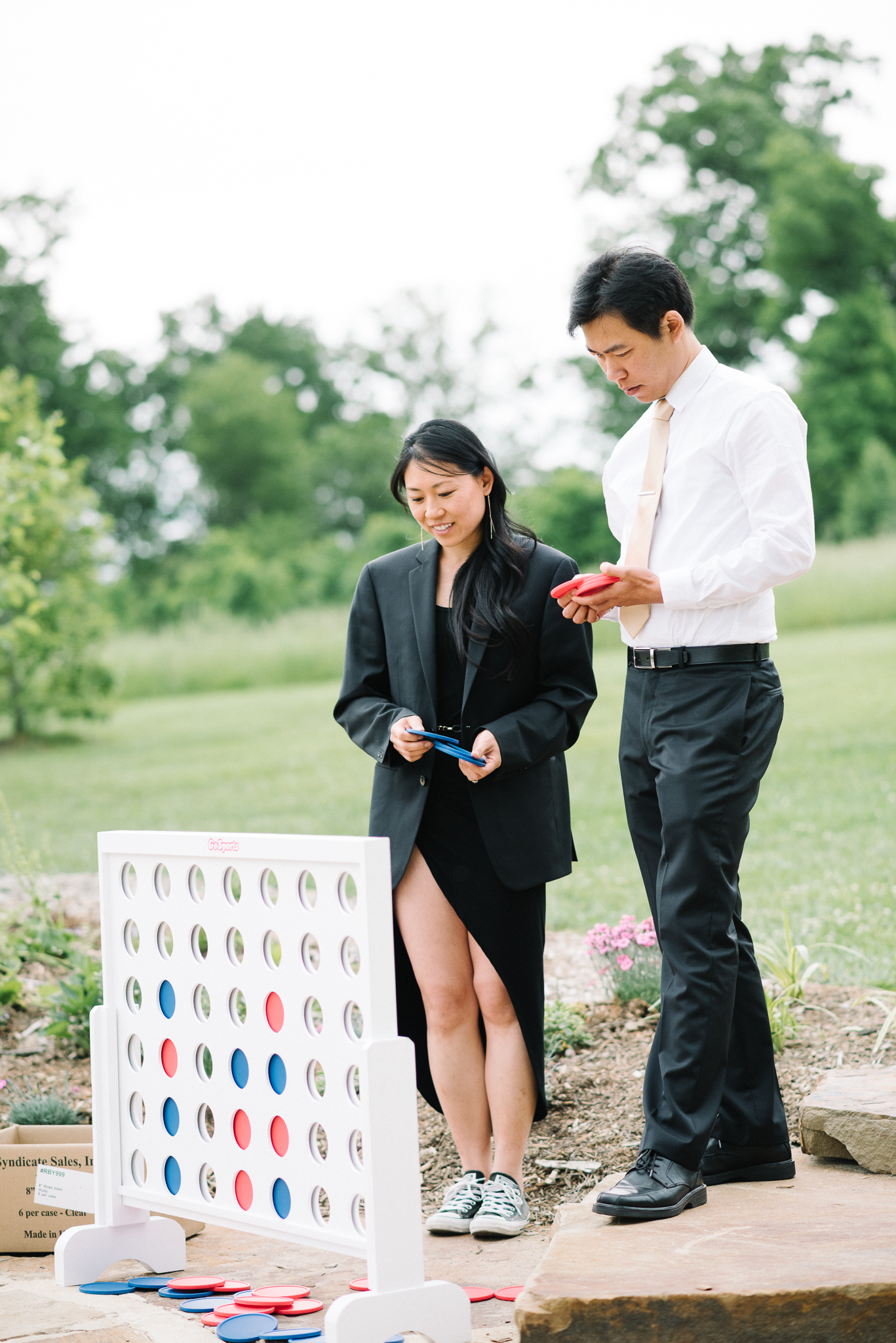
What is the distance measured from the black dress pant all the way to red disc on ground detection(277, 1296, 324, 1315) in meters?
0.72

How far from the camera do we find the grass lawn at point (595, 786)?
22.8 ft

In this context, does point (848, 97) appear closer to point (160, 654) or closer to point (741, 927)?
point (160, 654)

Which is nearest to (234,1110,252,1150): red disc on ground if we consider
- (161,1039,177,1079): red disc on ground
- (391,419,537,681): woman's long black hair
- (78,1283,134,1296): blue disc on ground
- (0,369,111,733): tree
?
(161,1039,177,1079): red disc on ground

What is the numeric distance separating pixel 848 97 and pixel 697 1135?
2729 cm

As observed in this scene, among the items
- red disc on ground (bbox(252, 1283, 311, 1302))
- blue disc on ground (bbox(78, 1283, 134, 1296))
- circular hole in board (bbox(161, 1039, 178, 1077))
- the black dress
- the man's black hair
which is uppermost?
the man's black hair

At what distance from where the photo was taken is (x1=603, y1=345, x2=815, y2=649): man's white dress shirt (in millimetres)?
2500

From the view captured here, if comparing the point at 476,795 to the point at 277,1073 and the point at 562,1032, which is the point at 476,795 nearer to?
the point at 277,1073

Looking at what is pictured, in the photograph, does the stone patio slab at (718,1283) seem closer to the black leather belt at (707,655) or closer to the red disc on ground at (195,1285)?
the red disc on ground at (195,1285)

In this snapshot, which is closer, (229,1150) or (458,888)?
(229,1150)

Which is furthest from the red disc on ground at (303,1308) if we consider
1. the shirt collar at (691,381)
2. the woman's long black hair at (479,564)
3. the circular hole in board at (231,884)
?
the shirt collar at (691,381)

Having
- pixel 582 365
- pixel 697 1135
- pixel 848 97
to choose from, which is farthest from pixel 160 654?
pixel 697 1135

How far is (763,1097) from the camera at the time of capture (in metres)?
2.74

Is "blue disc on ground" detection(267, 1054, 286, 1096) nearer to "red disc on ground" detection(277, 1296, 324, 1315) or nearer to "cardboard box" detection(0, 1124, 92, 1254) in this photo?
"red disc on ground" detection(277, 1296, 324, 1315)

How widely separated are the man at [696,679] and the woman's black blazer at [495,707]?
0.26 m
